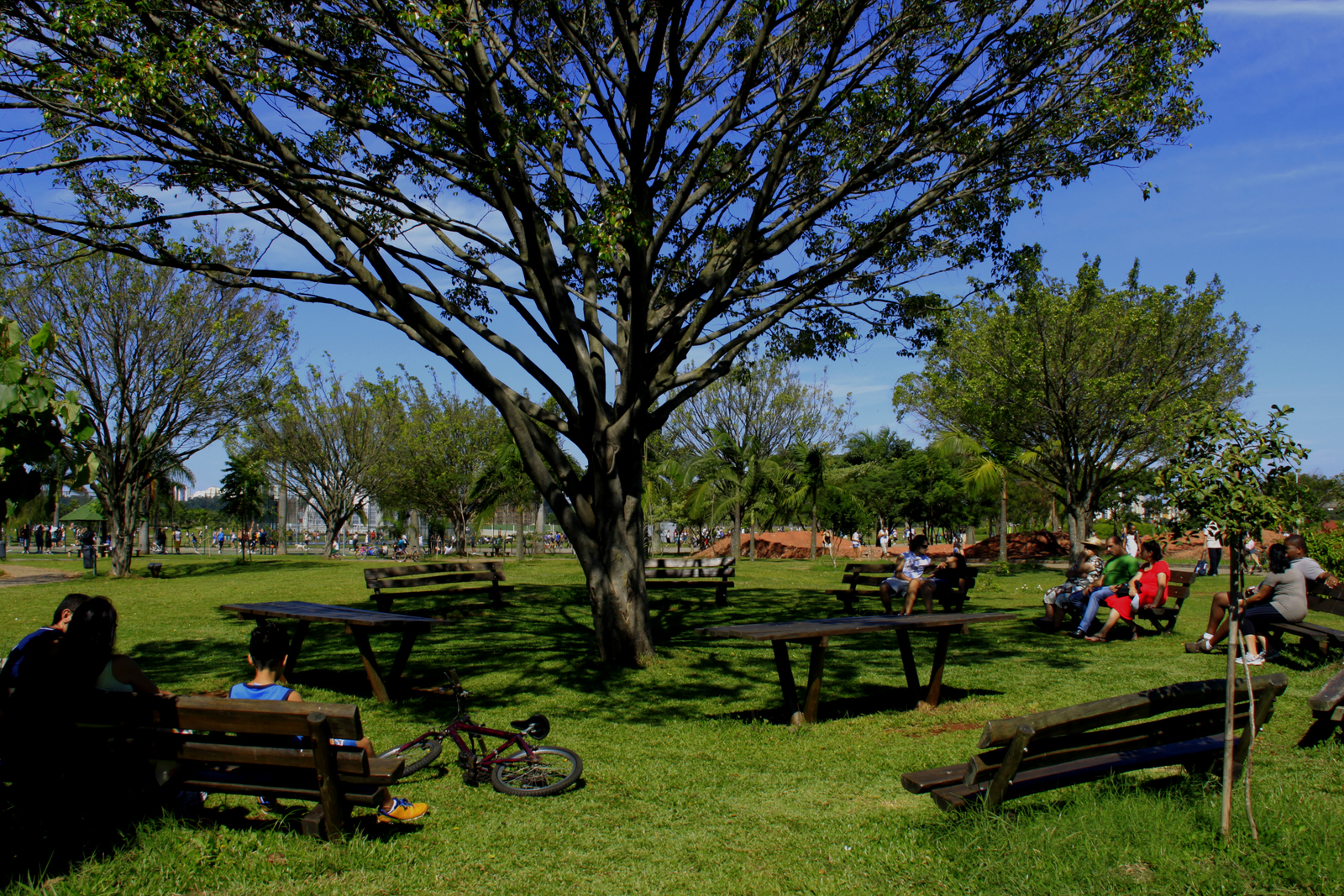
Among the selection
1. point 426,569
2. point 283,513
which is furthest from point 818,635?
point 283,513

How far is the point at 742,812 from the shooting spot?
4633mm

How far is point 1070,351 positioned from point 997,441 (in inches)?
134

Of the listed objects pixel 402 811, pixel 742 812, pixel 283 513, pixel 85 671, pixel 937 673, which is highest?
pixel 283 513

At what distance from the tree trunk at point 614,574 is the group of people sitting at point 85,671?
4374mm

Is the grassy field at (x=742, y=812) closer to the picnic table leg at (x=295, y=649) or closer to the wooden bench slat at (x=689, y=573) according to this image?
the picnic table leg at (x=295, y=649)

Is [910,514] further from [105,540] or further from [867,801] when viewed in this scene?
[867,801]

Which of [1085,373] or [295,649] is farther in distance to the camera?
[1085,373]

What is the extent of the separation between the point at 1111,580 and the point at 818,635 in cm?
605

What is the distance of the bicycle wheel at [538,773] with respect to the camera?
→ 4.88m

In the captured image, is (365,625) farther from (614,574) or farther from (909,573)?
(909,573)

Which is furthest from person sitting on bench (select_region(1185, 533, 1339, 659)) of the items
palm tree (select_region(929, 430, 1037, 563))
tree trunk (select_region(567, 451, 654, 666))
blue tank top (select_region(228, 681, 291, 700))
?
palm tree (select_region(929, 430, 1037, 563))

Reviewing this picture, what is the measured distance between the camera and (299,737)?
3.95 metres

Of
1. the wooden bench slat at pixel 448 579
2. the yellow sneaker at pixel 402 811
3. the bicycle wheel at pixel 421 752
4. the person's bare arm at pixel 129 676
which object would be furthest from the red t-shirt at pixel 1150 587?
the person's bare arm at pixel 129 676

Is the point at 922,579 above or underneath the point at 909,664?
above
